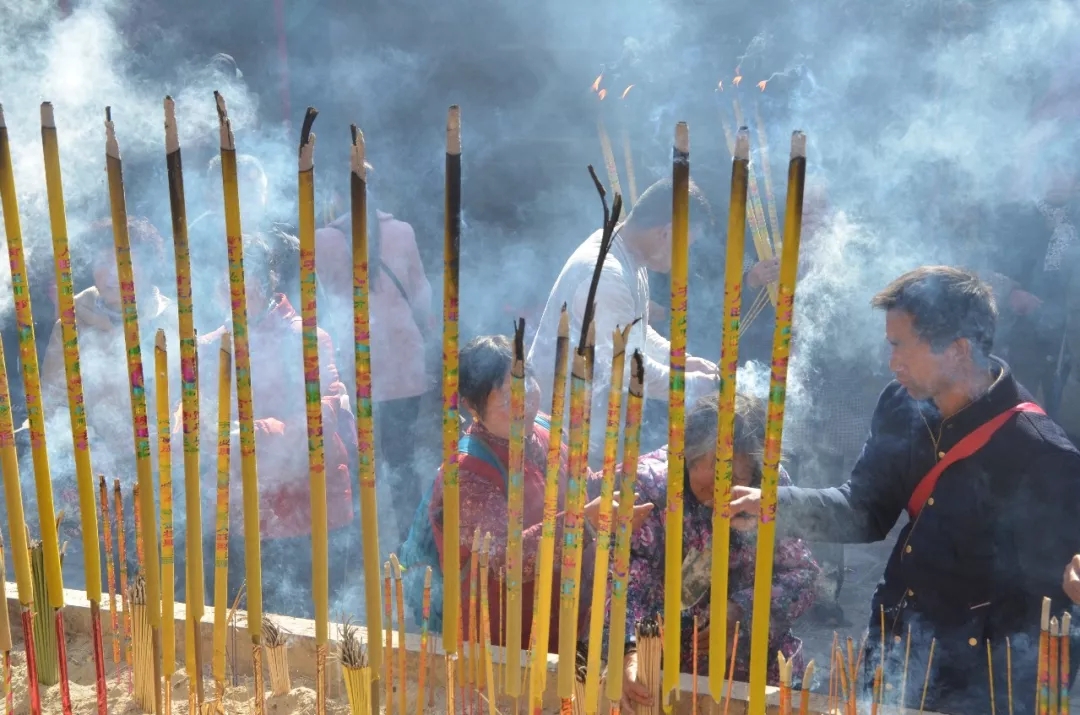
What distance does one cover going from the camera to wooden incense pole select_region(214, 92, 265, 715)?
1.58 meters

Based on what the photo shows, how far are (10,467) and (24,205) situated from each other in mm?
4144

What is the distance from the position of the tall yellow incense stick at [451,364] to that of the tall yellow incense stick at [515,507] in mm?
97

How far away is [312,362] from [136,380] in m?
0.34

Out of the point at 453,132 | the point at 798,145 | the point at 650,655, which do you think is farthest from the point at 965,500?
the point at 453,132

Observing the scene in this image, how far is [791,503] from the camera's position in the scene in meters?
2.84

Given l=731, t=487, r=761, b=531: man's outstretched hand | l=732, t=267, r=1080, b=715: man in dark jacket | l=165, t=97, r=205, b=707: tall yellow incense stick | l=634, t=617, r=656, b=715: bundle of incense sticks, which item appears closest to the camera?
l=165, t=97, r=205, b=707: tall yellow incense stick

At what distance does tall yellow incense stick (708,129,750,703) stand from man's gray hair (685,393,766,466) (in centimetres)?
103

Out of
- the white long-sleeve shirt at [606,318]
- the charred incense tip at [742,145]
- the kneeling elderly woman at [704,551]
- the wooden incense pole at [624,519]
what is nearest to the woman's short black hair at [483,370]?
the kneeling elderly woman at [704,551]

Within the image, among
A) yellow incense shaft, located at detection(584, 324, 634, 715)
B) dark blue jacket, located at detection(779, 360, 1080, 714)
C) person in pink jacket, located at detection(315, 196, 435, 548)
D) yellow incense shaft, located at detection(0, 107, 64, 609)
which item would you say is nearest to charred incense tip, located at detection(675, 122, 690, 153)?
yellow incense shaft, located at detection(584, 324, 634, 715)

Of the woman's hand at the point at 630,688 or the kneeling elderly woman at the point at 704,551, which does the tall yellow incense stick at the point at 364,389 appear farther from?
the kneeling elderly woman at the point at 704,551

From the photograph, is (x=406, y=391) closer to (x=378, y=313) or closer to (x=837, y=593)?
(x=378, y=313)

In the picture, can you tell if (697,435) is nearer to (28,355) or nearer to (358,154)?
(358,154)

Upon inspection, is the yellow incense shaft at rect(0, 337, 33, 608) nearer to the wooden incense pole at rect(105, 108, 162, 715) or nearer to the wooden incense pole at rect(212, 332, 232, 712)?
the wooden incense pole at rect(105, 108, 162, 715)

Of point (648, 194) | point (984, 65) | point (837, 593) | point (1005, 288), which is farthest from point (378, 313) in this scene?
point (984, 65)
